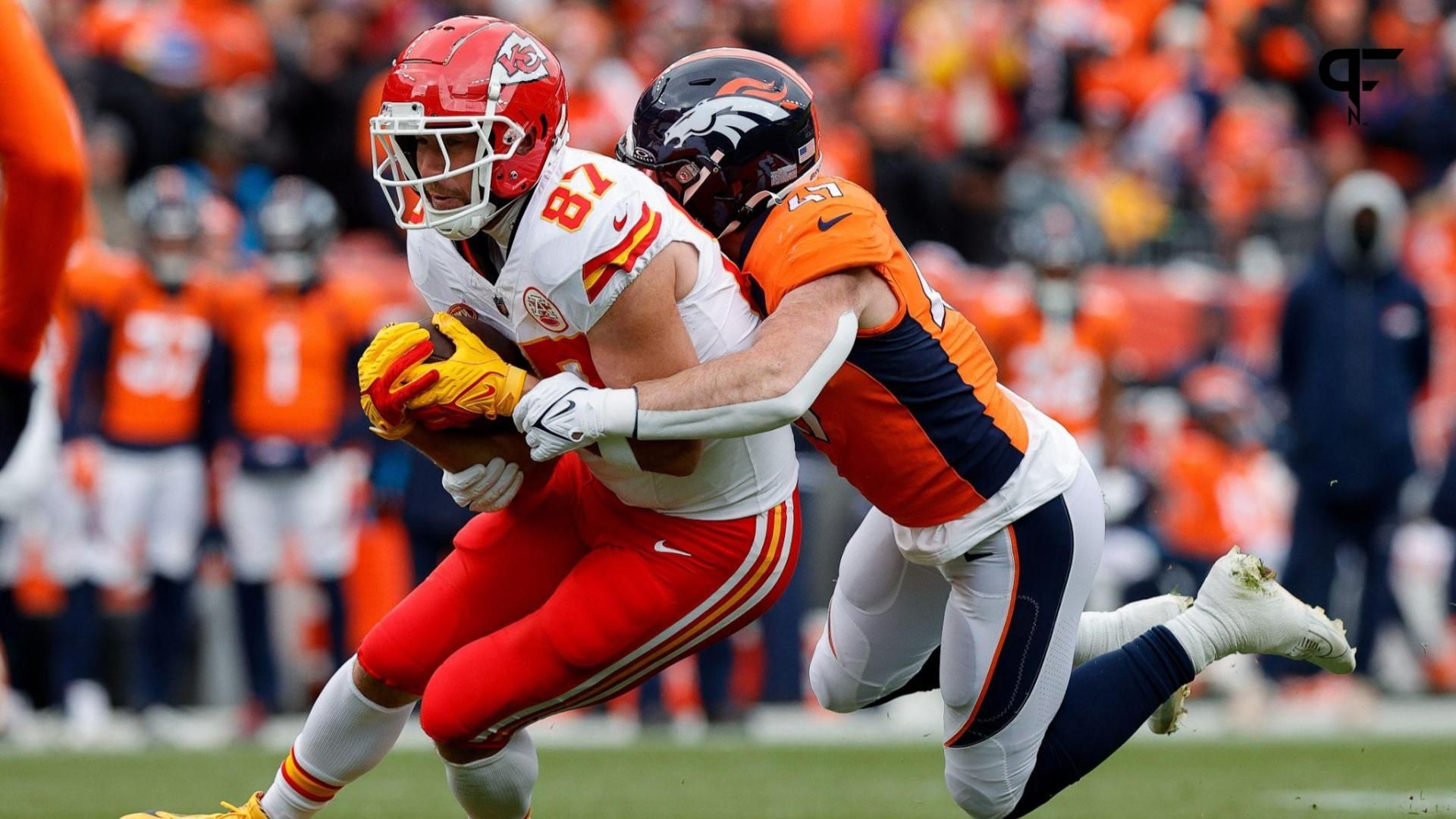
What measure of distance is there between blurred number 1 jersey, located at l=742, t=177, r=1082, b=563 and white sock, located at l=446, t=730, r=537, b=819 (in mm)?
944

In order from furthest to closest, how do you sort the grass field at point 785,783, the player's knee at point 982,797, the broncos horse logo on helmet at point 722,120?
the grass field at point 785,783 → the player's knee at point 982,797 → the broncos horse logo on helmet at point 722,120

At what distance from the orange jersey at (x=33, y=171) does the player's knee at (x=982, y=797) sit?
2.29 m

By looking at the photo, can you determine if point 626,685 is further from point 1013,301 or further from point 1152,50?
point 1152,50

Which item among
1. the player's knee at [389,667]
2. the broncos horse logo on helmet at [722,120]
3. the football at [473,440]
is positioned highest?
the broncos horse logo on helmet at [722,120]

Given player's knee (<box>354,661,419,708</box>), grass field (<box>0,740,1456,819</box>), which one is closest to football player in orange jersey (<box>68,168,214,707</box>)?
grass field (<box>0,740,1456,819</box>)

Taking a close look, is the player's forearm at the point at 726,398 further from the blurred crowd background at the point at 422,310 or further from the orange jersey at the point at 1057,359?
the orange jersey at the point at 1057,359

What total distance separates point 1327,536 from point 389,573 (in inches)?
161

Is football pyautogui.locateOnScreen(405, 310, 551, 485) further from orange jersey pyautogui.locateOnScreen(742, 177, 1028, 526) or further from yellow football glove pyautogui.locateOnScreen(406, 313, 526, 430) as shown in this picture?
orange jersey pyautogui.locateOnScreen(742, 177, 1028, 526)

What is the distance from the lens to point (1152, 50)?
43.0 ft

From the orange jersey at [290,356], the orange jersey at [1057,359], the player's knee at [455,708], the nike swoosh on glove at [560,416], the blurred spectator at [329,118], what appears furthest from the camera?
the blurred spectator at [329,118]

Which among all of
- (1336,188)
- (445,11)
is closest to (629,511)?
Answer: (1336,188)

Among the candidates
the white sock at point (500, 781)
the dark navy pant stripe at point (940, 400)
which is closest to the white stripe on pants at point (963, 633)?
the dark navy pant stripe at point (940, 400)

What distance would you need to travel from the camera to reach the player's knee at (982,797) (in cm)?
468

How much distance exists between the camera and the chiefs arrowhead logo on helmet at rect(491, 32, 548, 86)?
163 inches
